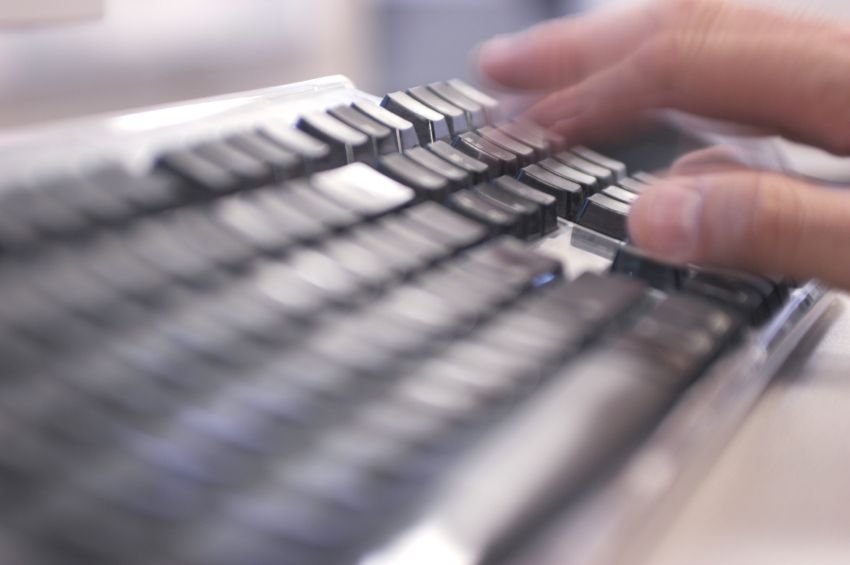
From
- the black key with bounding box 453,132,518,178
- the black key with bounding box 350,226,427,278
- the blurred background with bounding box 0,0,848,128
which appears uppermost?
the black key with bounding box 350,226,427,278

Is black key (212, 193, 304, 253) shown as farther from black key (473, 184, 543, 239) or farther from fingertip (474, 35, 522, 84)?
fingertip (474, 35, 522, 84)

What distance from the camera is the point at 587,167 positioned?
1.32 feet

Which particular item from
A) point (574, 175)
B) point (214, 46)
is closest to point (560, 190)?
point (574, 175)

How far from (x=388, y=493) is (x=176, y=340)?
7cm

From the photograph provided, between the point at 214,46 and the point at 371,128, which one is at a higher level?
the point at 371,128

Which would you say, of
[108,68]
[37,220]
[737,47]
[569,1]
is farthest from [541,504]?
[569,1]

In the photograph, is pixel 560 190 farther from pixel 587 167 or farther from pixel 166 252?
pixel 166 252

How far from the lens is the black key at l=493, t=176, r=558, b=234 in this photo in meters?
0.35

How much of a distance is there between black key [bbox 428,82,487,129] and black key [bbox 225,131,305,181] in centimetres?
12

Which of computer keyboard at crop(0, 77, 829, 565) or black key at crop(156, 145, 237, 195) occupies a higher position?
black key at crop(156, 145, 237, 195)

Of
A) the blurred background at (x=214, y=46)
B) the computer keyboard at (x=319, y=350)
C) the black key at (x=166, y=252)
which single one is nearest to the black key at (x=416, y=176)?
the computer keyboard at (x=319, y=350)

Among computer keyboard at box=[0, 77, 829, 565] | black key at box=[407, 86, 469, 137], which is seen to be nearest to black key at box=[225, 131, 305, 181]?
computer keyboard at box=[0, 77, 829, 565]

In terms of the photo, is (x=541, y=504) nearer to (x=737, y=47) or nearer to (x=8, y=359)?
(x=8, y=359)

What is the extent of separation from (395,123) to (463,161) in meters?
0.03
